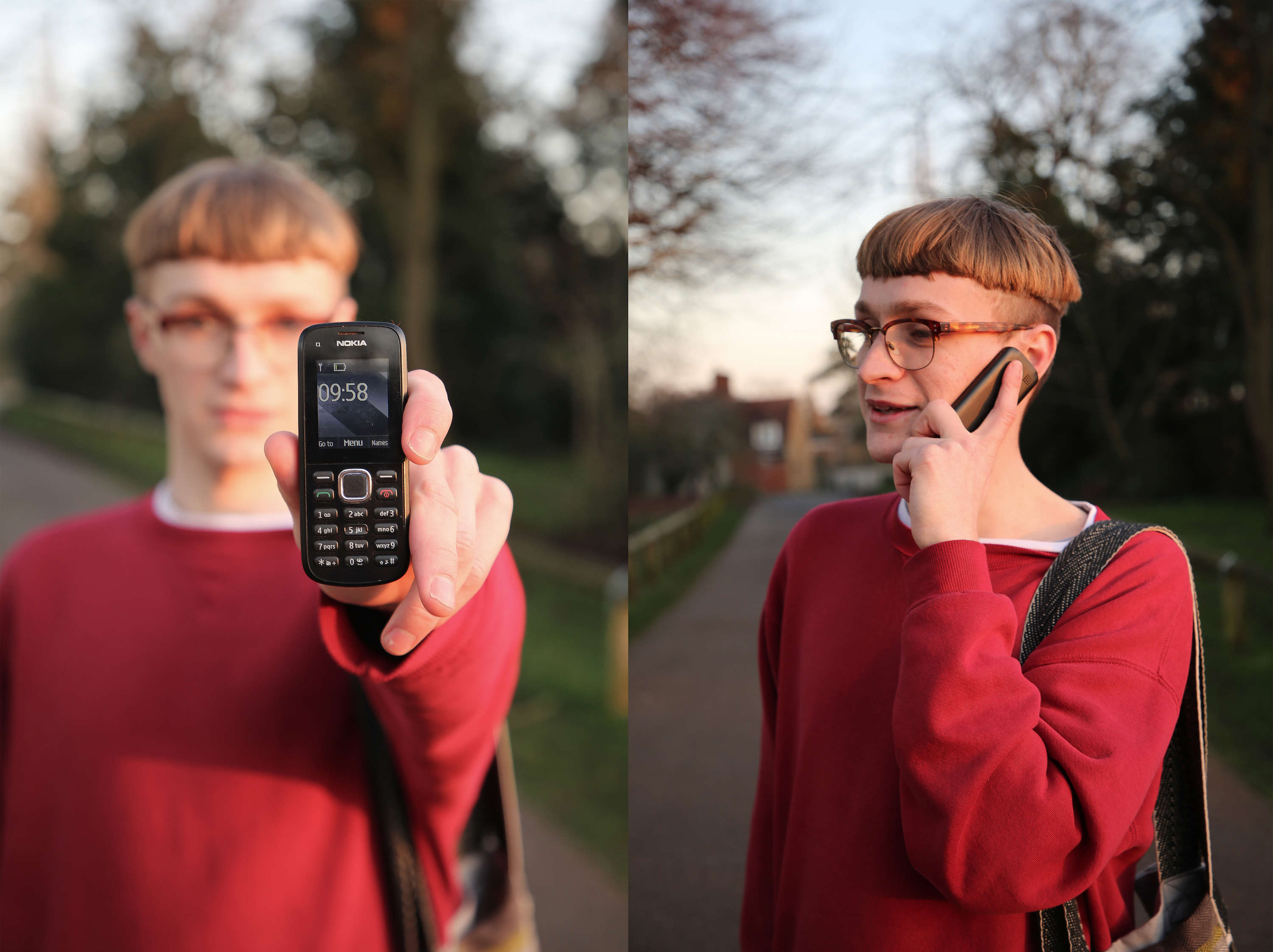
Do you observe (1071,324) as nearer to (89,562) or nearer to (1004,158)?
(1004,158)

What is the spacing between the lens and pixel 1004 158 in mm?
1822

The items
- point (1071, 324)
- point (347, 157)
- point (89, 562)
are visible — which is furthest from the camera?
point (347, 157)

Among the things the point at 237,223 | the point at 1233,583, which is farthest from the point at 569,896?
the point at 237,223

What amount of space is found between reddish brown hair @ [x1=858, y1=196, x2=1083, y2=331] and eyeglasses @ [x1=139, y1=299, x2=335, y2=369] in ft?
3.56

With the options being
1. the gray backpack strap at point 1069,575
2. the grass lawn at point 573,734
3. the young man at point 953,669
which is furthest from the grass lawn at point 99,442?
the gray backpack strap at point 1069,575

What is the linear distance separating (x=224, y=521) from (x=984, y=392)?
149 cm

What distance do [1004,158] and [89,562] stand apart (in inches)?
78.8

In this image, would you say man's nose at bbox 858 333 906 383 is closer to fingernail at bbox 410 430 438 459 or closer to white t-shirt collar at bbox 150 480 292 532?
fingernail at bbox 410 430 438 459

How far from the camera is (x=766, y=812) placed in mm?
1685

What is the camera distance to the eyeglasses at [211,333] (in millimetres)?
1839

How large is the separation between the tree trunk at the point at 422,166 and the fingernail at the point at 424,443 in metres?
12.7

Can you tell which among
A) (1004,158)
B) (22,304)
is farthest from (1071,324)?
(22,304)

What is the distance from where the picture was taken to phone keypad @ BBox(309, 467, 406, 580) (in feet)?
3.43

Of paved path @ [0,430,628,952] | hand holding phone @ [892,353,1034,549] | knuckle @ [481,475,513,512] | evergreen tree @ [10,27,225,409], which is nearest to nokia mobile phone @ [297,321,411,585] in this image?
knuckle @ [481,475,513,512]
